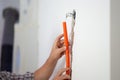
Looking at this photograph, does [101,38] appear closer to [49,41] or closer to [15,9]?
[49,41]

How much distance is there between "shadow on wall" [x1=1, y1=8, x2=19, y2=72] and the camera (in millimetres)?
768

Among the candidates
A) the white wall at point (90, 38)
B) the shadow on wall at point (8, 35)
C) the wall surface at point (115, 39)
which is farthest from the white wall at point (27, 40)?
the wall surface at point (115, 39)

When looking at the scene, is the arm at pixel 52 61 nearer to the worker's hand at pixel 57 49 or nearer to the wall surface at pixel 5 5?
the worker's hand at pixel 57 49

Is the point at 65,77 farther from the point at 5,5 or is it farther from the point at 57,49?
the point at 5,5

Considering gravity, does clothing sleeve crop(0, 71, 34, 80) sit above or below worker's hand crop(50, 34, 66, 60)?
below

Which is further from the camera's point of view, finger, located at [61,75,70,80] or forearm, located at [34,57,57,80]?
forearm, located at [34,57,57,80]

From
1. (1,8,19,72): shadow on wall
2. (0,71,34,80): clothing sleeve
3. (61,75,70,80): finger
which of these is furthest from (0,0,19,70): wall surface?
(61,75,70,80): finger

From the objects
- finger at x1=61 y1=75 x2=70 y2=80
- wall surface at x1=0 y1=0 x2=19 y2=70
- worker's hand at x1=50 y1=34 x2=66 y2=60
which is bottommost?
finger at x1=61 y1=75 x2=70 y2=80

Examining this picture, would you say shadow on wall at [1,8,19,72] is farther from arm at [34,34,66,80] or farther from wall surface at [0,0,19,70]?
arm at [34,34,66,80]

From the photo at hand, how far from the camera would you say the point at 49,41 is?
0.77 meters

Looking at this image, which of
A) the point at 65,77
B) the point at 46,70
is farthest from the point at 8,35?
the point at 65,77

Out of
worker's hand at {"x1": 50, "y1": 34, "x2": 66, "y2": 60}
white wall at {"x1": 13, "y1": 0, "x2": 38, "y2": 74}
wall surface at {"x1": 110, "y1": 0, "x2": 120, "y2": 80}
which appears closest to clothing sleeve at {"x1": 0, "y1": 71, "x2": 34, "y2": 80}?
white wall at {"x1": 13, "y1": 0, "x2": 38, "y2": 74}

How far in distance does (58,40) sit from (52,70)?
133 millimetres

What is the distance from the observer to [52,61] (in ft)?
2.37
